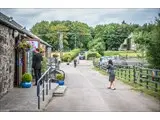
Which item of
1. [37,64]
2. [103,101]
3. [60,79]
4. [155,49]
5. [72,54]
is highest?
[155,49]

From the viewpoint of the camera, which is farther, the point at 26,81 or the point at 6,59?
the point at 26,81

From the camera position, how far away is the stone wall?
959 centimetres

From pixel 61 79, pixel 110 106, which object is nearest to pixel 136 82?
pixel 61 79

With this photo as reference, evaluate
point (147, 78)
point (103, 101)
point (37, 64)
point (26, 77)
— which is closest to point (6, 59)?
point (26, 77)

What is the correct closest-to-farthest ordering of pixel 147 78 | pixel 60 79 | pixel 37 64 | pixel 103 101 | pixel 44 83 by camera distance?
pixel 103 101 → pixel 44 83 → pixel 147 78 → pixel 37 64 → pixel 60 79

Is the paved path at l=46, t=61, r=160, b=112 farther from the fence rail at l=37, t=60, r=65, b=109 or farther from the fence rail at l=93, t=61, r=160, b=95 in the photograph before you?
the fence rail at l=93, t=61, r=160, b=95

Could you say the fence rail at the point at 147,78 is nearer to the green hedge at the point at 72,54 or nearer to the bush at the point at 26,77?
the green hedge at the point at 72,54

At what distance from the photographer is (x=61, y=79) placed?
13.7 meters

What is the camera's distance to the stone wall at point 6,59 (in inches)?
378

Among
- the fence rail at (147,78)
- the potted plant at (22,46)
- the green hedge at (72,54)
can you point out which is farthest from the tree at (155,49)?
the potted plant at (22,46)

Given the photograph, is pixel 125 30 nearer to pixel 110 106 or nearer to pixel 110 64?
pixel 110 64

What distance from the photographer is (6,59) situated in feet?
33.5

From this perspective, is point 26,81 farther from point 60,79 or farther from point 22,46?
point 60,79

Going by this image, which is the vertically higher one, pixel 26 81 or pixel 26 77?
pixel 26 77
